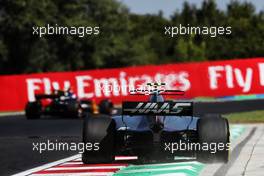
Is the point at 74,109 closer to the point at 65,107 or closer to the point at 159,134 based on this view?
the point at 65,107

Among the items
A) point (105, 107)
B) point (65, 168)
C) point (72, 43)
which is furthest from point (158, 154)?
point (72, 43)

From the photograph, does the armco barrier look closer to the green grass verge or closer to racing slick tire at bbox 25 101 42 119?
the green grass verge

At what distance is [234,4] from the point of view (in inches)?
3807

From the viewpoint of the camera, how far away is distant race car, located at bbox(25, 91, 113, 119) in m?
29.9

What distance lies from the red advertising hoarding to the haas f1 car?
2761 cm

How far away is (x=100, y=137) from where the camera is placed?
11062 millimetres

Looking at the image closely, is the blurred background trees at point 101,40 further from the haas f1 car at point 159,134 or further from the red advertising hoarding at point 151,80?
the haas f1 car at point 159,134

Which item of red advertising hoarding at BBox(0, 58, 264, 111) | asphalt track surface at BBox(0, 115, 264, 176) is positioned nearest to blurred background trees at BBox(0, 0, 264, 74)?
red advertising hoarding at BBox(0, 58, 264, 111)

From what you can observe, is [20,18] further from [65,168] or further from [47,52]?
[65,168]

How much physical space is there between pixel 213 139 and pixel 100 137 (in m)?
1.65

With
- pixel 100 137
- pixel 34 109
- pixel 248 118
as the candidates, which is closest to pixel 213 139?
pixel 100 137

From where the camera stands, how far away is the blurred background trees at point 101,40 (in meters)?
58.3

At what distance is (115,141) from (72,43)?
5126cm

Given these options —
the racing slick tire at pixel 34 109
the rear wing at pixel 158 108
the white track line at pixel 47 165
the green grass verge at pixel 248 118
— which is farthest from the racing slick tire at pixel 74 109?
the rear wing at pixel 158 108
